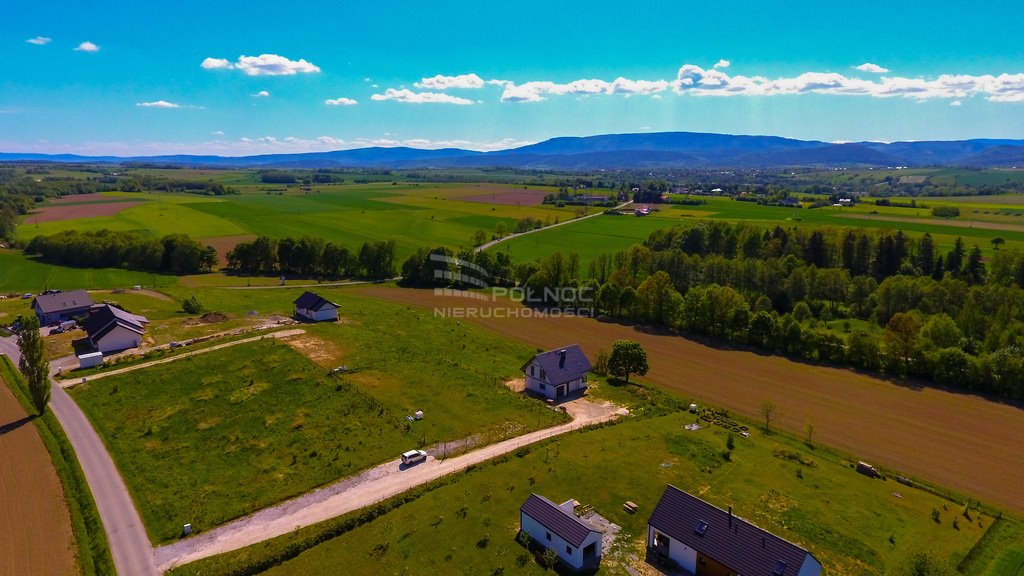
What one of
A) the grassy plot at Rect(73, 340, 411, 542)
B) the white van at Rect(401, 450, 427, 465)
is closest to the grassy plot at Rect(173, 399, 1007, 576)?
the white van at Rect(401, 450, 427, 465)

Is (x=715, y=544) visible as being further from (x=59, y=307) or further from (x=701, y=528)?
(x=59, y=307)

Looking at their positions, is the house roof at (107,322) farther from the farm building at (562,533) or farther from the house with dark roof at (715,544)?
the house with dark roof at (715,544)

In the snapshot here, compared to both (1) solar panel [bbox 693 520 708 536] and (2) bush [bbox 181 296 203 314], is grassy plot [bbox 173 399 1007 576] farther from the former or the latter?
(2) bush [bbox 181 296 203 314]

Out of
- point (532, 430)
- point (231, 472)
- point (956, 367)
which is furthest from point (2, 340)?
point (956, 367)

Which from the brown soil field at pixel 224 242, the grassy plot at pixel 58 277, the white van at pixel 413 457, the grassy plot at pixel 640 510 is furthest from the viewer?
the brown soil field at pixel 224 242

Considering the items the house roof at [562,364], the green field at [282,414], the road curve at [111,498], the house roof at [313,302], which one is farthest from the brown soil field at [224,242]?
the house roof at [562,364]

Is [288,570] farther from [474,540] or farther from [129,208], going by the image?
[129,208]
